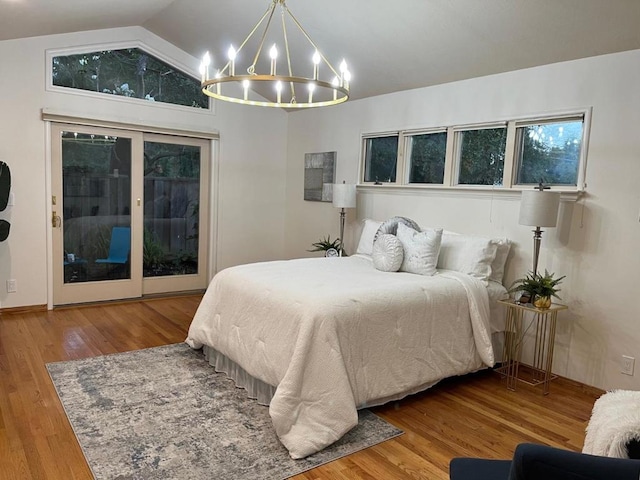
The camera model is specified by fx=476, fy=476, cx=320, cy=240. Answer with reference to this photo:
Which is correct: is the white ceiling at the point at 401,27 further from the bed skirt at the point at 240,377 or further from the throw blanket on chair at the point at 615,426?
the bed skirt at the point at 240,377

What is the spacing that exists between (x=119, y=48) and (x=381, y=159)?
307cm

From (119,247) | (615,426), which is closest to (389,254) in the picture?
(615,426)

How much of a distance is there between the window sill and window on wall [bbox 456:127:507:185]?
13 centimetres

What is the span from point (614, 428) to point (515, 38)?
282 centimetres

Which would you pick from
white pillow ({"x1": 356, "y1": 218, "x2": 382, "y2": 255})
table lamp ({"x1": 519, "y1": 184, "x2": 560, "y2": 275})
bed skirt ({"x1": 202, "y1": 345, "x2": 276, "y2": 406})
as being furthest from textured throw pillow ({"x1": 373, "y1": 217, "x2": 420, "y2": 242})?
bed skirt ({"x1": 202, "y1": 345, "x2": 276, "y2": 406})

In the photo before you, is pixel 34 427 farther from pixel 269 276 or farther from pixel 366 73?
pixel 366 73

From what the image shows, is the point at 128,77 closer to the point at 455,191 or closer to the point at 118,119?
the point at 118,119

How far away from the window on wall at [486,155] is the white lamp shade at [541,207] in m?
0.33

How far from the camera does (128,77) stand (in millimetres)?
5238

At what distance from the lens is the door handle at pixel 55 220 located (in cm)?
489

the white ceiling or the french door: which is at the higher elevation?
the white ceiling

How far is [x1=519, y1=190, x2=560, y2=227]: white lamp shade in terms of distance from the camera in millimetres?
3297

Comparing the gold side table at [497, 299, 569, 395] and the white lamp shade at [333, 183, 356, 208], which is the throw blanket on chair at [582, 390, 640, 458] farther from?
the white lamp shade at [333, 183, 356, 208]

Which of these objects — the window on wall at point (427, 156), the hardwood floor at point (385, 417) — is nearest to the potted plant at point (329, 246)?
the window on wall at point (427, 156)
